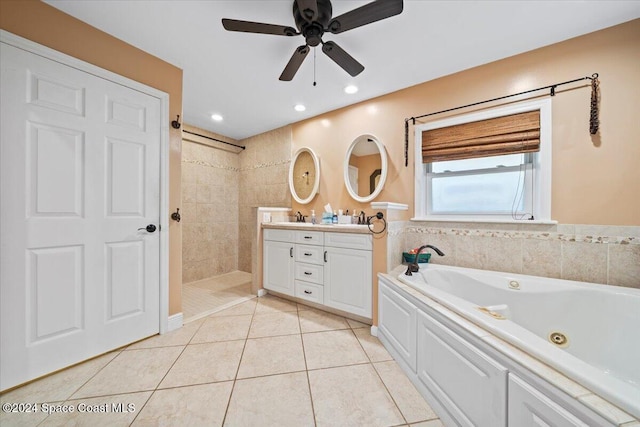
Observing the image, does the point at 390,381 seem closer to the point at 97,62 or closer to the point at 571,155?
the point at 571,155

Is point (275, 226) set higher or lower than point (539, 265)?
higher

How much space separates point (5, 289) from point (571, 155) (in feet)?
12.6

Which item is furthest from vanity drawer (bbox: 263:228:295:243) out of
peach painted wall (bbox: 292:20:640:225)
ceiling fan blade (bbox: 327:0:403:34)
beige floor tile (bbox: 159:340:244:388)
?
peach painted wall (bbox: 292:20:640:225)

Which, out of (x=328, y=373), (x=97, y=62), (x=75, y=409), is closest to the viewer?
(x=75, y=409)

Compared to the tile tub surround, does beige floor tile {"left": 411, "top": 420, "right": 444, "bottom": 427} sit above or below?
below

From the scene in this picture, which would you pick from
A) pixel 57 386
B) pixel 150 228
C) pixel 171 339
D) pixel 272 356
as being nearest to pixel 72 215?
pixel 150 228

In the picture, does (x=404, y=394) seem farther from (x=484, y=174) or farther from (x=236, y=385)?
(x=484, y=174)

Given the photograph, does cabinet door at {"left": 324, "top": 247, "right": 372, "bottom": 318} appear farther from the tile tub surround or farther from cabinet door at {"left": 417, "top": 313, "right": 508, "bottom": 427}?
cabinet door at {"left": 417, "top": 313, "right": 508, "bottom": 427}

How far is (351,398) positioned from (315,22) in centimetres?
224

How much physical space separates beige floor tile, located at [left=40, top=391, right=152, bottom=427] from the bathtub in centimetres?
179

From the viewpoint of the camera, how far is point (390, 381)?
1452mm

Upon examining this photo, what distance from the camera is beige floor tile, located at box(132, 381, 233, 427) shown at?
1160 millimetres

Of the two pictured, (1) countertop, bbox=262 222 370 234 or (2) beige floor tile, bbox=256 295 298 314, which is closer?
(1) countertop, bbox=262 222 370 234

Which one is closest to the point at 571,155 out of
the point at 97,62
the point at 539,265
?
the point at 539,265
